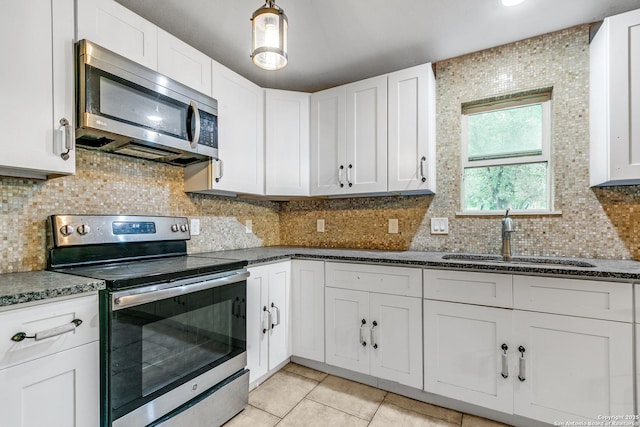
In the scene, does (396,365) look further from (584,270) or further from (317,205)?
(317,205)

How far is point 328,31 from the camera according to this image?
2000 mm

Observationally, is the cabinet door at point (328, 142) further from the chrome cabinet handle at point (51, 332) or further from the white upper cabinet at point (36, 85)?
the chrome cabinet handle at point (51, 332)

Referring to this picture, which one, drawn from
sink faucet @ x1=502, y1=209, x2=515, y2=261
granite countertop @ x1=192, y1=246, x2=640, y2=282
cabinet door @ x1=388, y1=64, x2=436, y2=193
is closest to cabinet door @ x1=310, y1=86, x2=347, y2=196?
cabinet door @ x1=388, y1=64, x2=436, y2=193

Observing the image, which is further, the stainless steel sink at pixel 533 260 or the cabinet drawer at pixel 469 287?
the stainless steel sink at pixel 533 260

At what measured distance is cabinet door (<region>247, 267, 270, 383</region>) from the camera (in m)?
1.98

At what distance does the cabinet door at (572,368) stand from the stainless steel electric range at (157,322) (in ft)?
5.10

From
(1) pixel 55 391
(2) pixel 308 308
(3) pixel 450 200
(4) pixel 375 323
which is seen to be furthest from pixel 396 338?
(1) pixel 55 391

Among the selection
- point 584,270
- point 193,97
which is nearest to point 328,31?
point 193,97

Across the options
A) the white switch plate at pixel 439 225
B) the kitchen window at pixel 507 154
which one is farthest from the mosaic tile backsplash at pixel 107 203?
the kitchen window at pixel 507 154

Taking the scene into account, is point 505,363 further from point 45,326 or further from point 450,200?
point 45,326

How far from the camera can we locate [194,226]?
2266 mm

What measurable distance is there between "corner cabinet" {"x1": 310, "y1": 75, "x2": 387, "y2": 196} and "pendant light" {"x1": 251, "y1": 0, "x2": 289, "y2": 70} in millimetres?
1233

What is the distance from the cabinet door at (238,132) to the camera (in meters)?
2.13

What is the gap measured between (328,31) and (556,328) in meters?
2.14
